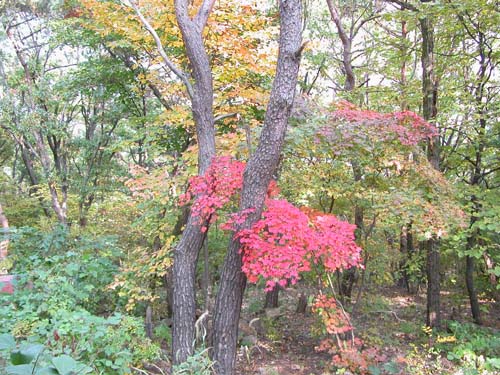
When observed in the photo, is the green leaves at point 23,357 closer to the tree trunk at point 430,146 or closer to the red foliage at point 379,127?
the red foliage at point 379,127

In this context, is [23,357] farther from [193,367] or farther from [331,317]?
[331,317]

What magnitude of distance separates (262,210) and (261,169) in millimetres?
423

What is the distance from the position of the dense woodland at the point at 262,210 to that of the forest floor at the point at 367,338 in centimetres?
4

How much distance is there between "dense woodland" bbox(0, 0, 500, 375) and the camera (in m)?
3.36

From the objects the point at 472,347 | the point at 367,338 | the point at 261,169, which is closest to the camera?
the point at 261,169

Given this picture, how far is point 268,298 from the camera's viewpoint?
23.8 ft

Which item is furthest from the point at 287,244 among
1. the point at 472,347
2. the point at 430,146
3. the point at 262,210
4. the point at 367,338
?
the point at 430,146

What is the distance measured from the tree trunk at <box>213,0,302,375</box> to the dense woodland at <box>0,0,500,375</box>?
2 cm

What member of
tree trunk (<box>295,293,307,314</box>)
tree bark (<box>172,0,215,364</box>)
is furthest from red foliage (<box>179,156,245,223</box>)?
tree trunk (<box>295,293,307,314</box>)

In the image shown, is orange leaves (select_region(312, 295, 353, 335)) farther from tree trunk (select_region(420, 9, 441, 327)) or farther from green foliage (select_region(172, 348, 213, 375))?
tree trunk (select_region(420, 9, 441, 327))

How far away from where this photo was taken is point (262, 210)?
3.69 metres

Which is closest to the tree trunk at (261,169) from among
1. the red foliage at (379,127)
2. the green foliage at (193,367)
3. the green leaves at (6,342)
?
the green foliage at (193,367)

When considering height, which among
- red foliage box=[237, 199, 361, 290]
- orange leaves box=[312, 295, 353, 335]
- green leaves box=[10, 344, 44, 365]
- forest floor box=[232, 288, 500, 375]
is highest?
red foliage box=[237, 199, 361, 290]

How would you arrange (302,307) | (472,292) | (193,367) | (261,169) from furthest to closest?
1. (302,307)
2. (472,292)
3. (261,169)
4. (193,367)
